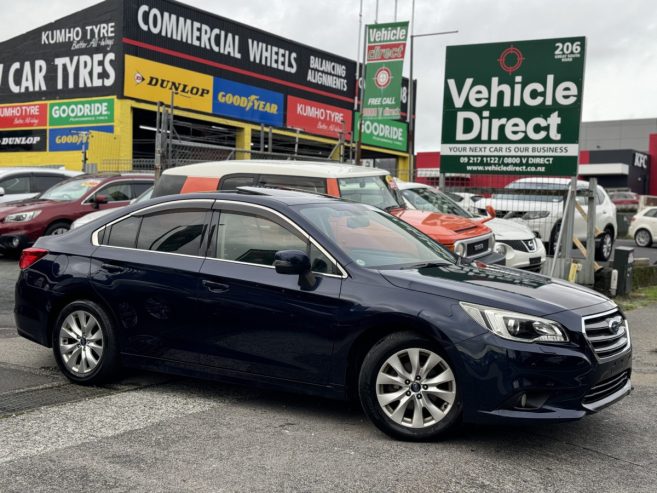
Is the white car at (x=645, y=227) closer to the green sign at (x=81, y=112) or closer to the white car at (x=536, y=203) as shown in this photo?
the white car at (x=536, y=203)

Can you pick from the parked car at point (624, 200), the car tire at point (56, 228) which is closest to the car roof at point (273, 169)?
the car tire at point (56, 228)

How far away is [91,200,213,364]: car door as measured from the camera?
5.65 meters

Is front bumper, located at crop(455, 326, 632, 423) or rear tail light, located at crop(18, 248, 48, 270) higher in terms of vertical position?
rear tail light, located at crop(18, 248, 48, 270)

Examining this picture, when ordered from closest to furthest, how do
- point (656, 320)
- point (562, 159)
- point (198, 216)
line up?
1. point (198, 216)
2. point (656, 320)
3. point (562, 159)

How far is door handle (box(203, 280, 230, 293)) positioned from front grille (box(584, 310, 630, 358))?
7.74 feet

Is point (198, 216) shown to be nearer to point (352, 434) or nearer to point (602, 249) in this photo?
point (352, 434)

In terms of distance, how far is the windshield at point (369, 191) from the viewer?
963cm

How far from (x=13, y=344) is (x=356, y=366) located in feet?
13.1

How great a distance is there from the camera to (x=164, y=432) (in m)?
4.98

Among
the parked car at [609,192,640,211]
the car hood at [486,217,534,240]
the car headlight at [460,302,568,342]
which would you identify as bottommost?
the car headlight at [460,302,568,342]

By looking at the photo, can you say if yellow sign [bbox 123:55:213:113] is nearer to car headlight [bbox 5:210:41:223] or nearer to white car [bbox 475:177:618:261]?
car headlight [bbox 5:210:41:223]

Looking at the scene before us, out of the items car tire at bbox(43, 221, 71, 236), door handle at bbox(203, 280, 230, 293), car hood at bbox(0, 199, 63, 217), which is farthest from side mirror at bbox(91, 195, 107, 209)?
door handle at bbox(203, 280, 230, 293)

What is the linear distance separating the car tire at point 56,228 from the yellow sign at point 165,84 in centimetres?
1316

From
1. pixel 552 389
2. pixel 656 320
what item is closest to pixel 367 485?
pixel 552 389
